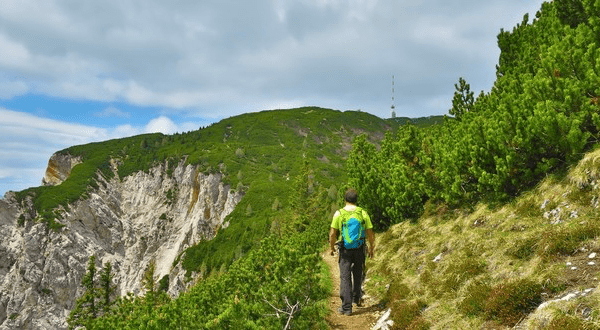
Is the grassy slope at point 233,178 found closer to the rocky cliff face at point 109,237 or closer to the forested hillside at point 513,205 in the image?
the rocky cliff face at point 109,237

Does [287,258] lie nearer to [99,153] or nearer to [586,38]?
[586,38]

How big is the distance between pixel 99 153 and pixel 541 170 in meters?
218

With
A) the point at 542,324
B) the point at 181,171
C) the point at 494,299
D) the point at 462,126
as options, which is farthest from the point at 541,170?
the point at 181,171

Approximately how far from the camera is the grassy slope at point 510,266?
6281mm

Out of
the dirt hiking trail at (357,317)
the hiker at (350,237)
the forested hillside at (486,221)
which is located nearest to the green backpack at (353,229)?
the hiker at (350,237)

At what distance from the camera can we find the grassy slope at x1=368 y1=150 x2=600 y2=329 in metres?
6.28

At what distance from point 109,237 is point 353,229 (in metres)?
152

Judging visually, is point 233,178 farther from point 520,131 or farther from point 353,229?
point 353,229

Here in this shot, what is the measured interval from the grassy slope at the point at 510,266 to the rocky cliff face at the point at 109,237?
109103 millimetres

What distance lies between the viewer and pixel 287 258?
902 centimetres

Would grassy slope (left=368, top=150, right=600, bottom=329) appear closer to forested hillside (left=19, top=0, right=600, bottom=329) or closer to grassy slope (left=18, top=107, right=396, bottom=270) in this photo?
forested hillside (left=19, top=0, right=600, bottom=329)

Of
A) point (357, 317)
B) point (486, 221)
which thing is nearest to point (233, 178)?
point (486, 221)

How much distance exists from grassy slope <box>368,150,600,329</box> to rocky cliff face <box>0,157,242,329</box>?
358ft

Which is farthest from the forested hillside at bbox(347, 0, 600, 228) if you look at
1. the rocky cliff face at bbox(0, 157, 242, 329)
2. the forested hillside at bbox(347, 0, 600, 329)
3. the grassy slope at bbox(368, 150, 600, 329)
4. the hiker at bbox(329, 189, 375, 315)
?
the rocky cliff face at bbox(0, 157, 242, 329)
